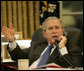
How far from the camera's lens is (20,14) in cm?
416

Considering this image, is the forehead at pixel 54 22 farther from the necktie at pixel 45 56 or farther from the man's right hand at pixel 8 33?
the man's right hand at pixel 8 33

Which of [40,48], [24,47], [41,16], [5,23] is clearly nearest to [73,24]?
[41,16]

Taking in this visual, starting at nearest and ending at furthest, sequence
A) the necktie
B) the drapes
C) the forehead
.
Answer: the necktie, the forehead, the drapes

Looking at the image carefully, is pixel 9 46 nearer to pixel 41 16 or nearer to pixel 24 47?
pixel 24 47

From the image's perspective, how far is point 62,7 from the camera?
14.7 ft

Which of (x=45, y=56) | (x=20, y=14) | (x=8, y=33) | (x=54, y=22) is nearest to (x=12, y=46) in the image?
(x=8, y=33)

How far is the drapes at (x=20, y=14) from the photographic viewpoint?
4.14m

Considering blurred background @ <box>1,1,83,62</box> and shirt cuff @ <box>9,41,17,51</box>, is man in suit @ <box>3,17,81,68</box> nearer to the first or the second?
shirt cuff @ <box>9,41,17,51</box>

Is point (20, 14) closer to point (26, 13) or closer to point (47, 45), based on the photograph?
point (26, 13)

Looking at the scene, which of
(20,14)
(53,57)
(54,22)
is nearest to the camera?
(53,57)

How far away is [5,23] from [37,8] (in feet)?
2.19

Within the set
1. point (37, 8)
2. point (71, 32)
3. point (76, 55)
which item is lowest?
point (76, 55)

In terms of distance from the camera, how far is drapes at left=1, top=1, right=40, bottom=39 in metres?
4.14

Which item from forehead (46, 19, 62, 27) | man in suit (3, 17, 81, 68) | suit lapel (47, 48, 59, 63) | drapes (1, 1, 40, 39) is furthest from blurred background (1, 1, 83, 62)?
suit lapel (47, 48, 59, 63)
